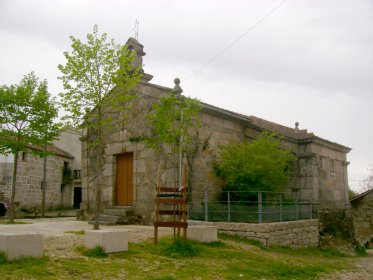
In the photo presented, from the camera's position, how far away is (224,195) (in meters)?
13.5

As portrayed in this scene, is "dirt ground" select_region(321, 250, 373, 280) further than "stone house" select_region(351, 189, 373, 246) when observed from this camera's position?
No

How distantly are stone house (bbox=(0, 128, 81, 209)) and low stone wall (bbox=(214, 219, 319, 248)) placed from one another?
39.2 ft

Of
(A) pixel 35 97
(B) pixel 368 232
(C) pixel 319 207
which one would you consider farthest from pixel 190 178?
(B) pixel 368 232

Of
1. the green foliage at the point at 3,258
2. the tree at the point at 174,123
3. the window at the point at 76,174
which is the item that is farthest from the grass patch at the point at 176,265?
the window at the point at 76,174

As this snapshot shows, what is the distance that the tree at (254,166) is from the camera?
1265cm

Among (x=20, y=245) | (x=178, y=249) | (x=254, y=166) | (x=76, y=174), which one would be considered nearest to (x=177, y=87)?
(x=254, y=166)

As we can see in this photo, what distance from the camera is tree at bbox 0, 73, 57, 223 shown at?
14.2 m

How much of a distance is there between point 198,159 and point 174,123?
69.4 inches

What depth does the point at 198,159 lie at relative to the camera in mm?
13328

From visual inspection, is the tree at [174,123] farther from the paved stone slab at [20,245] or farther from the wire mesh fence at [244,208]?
the paved stone slab at [20,245]

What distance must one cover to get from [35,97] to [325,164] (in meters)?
11.1

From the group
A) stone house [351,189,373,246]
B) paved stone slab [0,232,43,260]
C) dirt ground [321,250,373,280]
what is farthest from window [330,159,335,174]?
paved stone slab [0,232,43,260]

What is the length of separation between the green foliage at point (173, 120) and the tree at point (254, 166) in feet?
5.44

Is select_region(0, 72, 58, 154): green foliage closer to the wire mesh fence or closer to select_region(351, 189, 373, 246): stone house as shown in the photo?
the wire mesh fence
